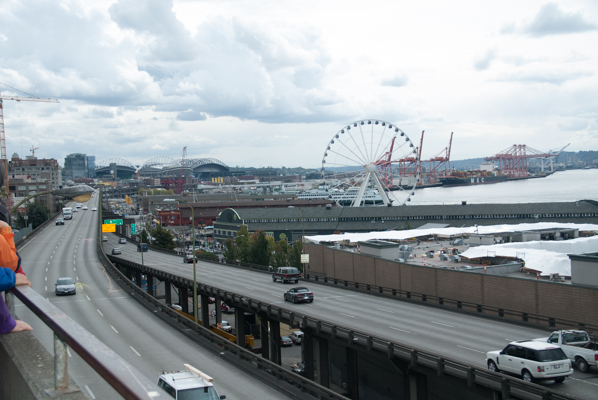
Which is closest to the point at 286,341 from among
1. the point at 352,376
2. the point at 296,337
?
the point at 296,337

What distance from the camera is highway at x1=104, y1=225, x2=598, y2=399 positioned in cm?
1905

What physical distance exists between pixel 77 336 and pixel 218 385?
15910 mm

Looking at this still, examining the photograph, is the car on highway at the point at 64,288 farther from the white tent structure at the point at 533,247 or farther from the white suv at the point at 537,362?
the white tent structure at the point at 533,247

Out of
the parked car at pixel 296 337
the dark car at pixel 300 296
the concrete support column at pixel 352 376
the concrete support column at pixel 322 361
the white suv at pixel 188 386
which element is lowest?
the parked car at pixel 296 337

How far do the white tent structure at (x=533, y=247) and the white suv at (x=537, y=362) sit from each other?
18224mm

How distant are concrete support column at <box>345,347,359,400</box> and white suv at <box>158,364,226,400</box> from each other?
13.5 meters

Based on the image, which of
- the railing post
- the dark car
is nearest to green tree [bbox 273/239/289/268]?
the dark car

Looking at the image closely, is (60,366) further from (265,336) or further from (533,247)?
(533,247)

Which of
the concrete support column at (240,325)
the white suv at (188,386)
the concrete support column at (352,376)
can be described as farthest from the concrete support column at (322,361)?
the white suv at (188,386)

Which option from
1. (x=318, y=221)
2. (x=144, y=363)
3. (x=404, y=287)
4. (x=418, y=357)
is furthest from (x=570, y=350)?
(x=318, y=221)

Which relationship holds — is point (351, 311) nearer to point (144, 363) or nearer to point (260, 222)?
point (144, 363)

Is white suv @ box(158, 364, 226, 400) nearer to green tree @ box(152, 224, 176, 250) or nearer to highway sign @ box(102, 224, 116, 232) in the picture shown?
highway sign @ box(102, 224, 116, 232)

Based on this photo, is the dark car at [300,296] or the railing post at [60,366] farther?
the dark car at [300,296]

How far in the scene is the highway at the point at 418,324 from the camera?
62.5 ft
